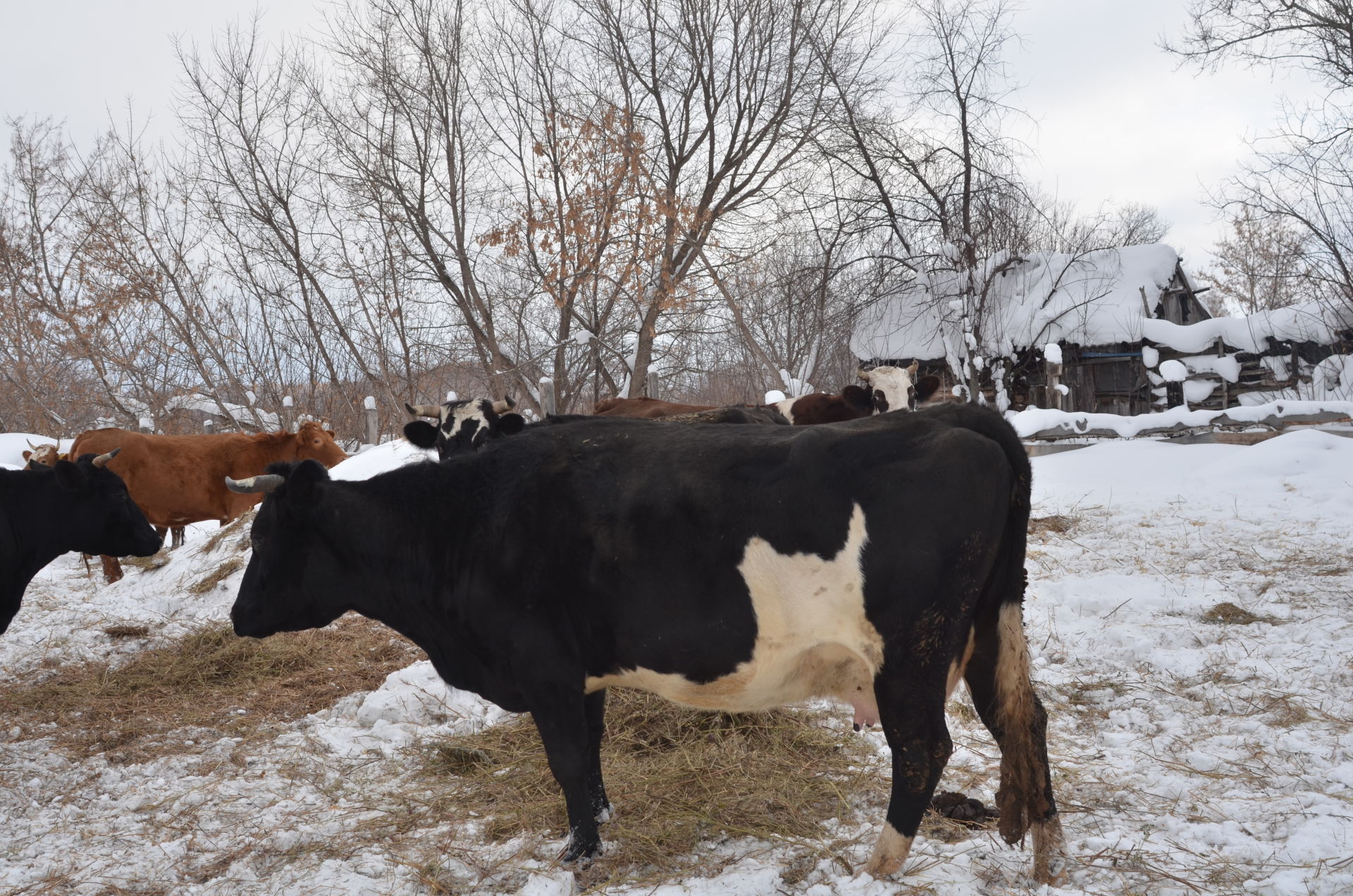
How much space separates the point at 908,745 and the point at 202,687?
5.39m

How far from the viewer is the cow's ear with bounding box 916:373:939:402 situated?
34.7ft

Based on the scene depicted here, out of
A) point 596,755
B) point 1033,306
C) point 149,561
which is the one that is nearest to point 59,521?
point 596,755

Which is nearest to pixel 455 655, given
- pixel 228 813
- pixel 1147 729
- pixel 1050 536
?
pixel 228 813

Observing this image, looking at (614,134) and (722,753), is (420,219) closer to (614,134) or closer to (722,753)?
(614,134)

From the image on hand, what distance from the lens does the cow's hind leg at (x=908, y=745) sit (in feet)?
9.89

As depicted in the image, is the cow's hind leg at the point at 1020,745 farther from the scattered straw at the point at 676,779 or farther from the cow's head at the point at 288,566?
the cow's head at the point at 288,566

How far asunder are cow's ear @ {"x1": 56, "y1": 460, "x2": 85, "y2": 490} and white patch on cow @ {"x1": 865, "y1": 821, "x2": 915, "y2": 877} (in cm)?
596

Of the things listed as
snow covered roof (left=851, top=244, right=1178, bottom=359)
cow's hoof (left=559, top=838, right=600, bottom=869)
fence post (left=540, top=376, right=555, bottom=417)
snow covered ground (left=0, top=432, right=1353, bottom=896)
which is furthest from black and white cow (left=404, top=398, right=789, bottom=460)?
snow covered roof (left=851, top=244, right=1178, bottom=359)

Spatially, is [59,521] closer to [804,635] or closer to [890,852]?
[804,635]

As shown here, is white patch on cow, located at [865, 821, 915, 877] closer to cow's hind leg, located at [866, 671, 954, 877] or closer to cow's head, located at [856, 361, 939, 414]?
cow's hind leg, located at [866, 671, 954, 877]

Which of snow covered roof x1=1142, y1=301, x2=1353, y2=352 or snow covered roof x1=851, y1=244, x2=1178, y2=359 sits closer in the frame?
snow covered roof x1=851, y1=244, x2=1178, y2=359

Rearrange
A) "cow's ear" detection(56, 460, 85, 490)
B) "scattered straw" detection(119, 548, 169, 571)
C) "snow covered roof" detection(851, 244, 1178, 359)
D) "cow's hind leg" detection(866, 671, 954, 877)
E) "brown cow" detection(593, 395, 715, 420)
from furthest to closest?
1. "snow covered roof" detection(851, 244, 1178, 359)
2. "brown cow" detection(593, 395, 715, 420)
3. "scattered straw" detection(119, 548, 169, 571)
4. "cow's ear" detection(56, 460, 85, 490)
5. "cow's hind leg" detection(866, 671, 954, 877)

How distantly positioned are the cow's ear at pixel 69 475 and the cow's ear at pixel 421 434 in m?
2.31

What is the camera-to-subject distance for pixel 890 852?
10.2ft
